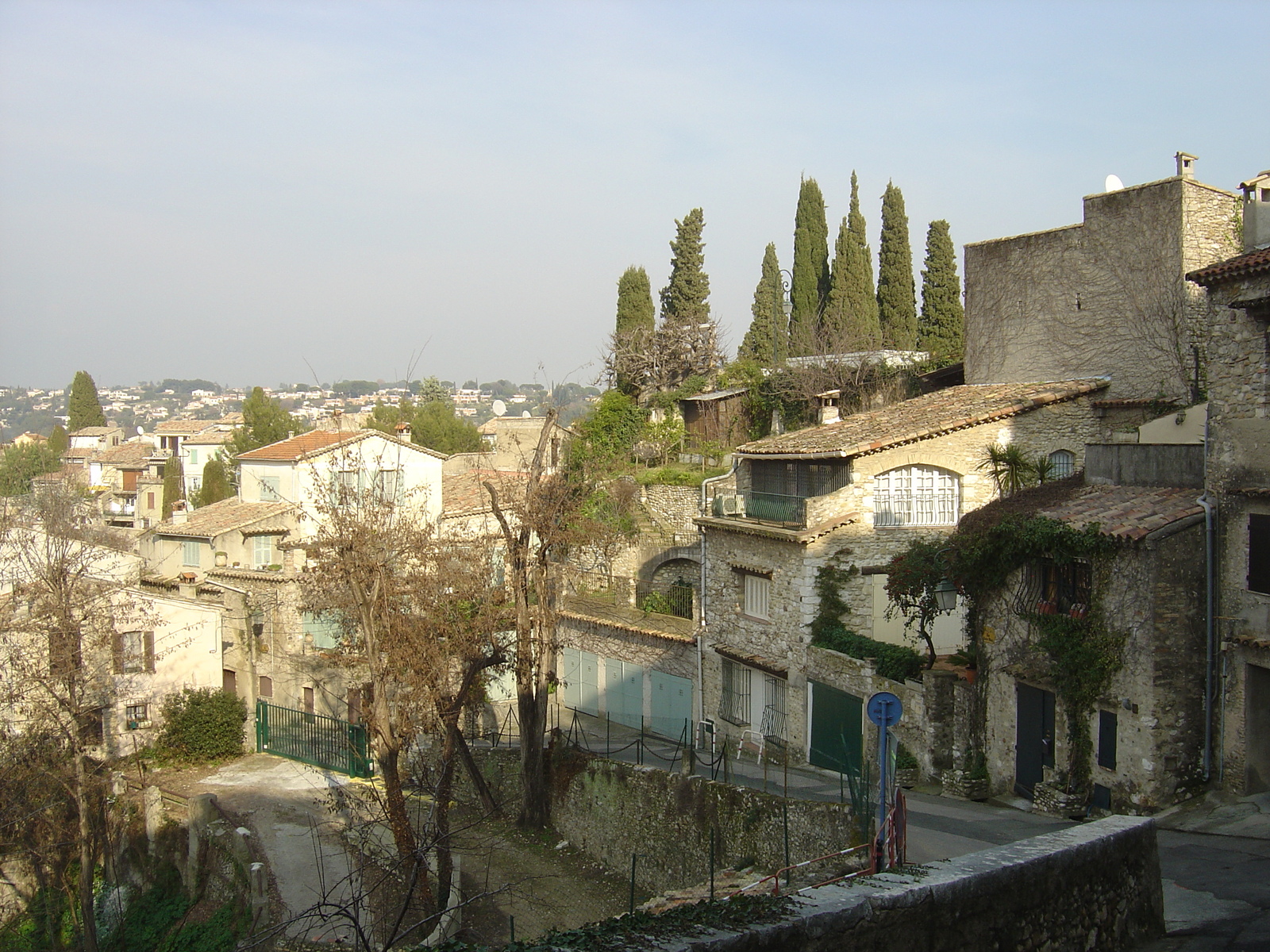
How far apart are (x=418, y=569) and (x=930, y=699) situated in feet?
53.0

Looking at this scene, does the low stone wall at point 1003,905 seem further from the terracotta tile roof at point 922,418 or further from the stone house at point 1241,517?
the terracotta tile roof at point 922,418

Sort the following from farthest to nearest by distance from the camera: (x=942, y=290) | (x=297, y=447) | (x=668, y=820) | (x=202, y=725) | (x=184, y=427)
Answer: (x=184, y=427), (x=942, y=290), (x=297, y=447), (x=202, y=725), (x=668, y=820)

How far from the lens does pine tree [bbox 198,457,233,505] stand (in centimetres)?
5741

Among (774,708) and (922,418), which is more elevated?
(922,418)

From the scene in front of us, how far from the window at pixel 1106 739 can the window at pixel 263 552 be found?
30.1m

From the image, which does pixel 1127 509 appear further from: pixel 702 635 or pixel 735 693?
pixel 702 635

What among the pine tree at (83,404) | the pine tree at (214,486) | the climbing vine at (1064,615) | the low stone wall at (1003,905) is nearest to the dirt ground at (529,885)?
the climbing vine at (1064,615)

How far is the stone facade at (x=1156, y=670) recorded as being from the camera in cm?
1415

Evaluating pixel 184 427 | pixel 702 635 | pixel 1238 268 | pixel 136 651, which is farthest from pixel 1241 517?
pixel 184 427

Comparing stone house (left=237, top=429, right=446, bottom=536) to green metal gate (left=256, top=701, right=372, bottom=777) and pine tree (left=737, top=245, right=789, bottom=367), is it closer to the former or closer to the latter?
green metal gate (left=256, top=701, right=372, bottom=777)

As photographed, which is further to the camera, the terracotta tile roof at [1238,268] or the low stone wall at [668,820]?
the low stone wall at [668,820]

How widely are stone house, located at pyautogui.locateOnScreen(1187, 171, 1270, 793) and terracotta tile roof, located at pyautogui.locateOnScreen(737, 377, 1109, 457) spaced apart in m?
8.73

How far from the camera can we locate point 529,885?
19.1 m

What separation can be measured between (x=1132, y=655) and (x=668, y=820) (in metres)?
8.59
